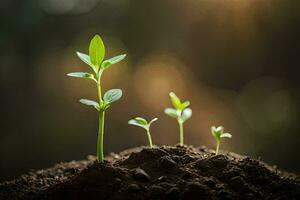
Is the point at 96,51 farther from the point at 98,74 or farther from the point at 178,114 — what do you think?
the point at 178,114

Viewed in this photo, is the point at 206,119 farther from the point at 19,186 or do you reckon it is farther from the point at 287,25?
the point at 19,186

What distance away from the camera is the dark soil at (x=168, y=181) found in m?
0.81

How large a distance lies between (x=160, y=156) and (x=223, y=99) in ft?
4.90

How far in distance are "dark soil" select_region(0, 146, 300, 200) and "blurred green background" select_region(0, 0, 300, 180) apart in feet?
4.17

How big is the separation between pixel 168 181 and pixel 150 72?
1.63 metres

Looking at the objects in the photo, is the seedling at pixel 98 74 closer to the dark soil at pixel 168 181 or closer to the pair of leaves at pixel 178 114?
the dark soil at pixel 168 181

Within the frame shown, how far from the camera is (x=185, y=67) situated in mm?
2441

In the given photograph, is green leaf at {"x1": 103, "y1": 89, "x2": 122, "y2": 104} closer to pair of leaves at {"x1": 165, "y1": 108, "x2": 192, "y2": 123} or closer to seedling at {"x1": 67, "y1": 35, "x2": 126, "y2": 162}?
seedling at {"x1": 67, "y1": 35, "x2": 126, "y2": 162}

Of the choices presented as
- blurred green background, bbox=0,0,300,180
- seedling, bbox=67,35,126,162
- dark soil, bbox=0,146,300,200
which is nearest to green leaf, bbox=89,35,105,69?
seedling, bbox=67,35,126,162

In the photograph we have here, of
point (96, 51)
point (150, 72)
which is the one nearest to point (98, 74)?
point (96, 51)

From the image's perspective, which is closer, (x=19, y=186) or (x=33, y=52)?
(x=19, y=186)

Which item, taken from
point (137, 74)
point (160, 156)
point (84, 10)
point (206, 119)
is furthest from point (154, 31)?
point (160, 156)

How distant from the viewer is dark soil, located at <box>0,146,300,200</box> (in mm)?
812

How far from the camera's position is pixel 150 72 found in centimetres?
244
